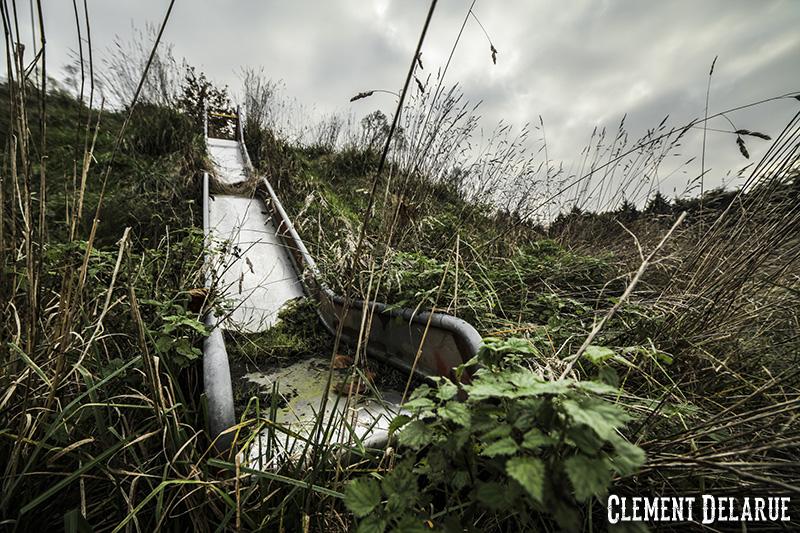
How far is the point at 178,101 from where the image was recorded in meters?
5.54

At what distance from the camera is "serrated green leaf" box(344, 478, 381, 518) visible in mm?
546

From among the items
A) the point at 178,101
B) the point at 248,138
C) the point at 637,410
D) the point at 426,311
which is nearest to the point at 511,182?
the point at 426,311

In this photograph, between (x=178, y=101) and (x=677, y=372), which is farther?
(x=178, y=101)

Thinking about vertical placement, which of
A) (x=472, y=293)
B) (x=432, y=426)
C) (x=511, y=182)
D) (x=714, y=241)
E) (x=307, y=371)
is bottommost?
(x=307, y=371)

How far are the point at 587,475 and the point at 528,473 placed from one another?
0.08m

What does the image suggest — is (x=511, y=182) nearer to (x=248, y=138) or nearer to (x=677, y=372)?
(x=677, y=372)

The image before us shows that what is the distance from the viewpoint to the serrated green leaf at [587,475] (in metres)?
0.42

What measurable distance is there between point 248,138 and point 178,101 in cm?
119

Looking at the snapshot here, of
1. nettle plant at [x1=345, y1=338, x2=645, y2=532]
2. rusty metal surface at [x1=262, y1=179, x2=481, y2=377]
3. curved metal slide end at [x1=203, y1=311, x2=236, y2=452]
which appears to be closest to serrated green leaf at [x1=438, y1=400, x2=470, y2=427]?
nettle plant at [x1=345, y1=338, x2=645, y2=532]

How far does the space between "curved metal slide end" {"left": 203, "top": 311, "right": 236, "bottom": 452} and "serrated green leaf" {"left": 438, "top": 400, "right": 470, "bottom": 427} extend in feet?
2.49

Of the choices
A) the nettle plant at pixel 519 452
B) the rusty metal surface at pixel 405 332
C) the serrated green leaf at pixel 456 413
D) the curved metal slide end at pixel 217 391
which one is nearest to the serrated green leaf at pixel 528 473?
the nettle plant at pixel 519 452

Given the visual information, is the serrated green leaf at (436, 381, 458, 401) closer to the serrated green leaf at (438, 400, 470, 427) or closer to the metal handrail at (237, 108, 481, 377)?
the serrated green leaf at (438, 400, 470, 427)

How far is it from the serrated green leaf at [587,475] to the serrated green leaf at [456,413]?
0.54ft

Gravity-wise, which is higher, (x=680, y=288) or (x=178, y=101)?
(x=178, y=101)
